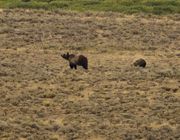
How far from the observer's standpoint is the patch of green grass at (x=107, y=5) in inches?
1566

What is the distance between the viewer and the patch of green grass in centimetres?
3978

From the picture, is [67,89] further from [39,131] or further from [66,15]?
[66,15]

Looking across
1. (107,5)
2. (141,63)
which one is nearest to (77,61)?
(141,63)

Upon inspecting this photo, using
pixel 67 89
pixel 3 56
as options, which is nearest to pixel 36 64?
pixel 3 56

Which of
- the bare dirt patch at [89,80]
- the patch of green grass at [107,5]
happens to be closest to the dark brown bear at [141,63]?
the bare dirt patch at [89,80]

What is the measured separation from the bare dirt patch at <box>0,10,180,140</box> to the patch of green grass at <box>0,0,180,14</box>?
18.5ft

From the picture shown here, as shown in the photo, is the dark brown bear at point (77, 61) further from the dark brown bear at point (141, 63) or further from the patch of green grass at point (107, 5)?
the patch of green grass at point (107, 5)

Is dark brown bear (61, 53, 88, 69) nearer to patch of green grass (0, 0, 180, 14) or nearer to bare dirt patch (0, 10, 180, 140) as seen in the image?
bare dirt patch (0, 10, 180, 140)

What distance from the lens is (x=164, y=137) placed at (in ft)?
47.1

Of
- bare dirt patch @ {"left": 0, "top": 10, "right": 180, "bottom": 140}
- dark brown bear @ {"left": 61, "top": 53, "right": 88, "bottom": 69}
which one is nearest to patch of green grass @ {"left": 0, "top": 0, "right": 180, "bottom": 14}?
bare dirt patch @ {"left": 0, "top": 10, "right": 180, "bottom": 140}

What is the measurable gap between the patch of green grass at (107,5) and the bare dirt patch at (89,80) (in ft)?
18.5

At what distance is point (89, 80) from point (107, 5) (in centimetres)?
2230

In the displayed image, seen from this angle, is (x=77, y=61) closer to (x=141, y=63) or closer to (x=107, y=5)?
(x=141, y=63)

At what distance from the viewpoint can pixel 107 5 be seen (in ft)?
137
